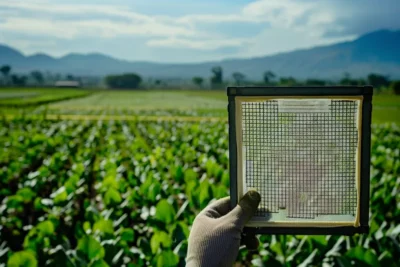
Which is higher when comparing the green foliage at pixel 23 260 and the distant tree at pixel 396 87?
the green foliage at pixel 23 260

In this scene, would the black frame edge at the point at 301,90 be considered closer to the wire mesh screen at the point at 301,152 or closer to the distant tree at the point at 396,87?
→ the wire mesh screen at the point at 301,152

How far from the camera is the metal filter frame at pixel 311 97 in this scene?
5.42 feet

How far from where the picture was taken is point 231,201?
179 cm

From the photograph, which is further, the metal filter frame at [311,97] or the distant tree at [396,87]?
the distant tree at [396,87]

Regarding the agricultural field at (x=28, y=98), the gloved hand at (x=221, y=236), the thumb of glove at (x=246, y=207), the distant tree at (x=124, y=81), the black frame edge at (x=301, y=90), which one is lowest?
the distant tree at (x=124, y=81)

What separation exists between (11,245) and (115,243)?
2680 mm

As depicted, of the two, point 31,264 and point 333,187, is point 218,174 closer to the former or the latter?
point 31,264

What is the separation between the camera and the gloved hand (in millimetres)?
1699

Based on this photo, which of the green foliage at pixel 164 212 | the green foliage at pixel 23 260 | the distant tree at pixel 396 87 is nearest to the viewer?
the green foliage at pixel 23 260

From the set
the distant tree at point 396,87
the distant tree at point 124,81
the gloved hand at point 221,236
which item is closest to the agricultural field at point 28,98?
the distant tree at point 396,87

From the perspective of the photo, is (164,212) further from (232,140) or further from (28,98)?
(28,98)

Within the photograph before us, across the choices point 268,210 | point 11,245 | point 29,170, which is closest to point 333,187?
point 268,210

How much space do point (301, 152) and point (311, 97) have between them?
0.17 m

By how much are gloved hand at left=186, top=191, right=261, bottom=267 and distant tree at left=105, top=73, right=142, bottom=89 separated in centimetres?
12387
